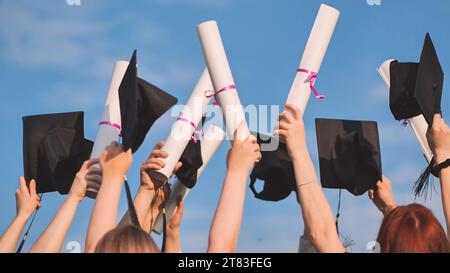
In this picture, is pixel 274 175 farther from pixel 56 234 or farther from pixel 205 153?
pixel 56 234

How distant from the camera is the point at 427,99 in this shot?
4.85 m

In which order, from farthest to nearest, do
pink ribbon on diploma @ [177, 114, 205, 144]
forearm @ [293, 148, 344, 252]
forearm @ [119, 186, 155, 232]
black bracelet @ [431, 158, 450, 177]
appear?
pink ribbon on diploma @ [177, 114, 205, 144] → forearm @ [119, 186, 155, 232] → black bracelet @ [431, 158, 450, 177] → forearm @ [293, 148, 344, 252]

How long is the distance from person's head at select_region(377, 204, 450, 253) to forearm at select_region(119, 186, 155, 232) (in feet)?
6.67

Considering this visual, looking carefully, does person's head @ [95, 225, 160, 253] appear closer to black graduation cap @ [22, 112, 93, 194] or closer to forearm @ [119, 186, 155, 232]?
forearm @ [119, 186, 155, 232]

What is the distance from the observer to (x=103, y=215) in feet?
12.2

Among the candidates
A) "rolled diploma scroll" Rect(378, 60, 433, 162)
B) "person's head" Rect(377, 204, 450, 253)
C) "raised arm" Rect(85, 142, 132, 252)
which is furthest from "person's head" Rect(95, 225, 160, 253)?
"rolled diploma scroll" Rect(378, 60, 433, 162)

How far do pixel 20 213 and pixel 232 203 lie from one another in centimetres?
196

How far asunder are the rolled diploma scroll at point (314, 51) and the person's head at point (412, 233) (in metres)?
1.50

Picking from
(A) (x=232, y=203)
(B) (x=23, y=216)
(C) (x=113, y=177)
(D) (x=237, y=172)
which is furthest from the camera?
(B) (x=23, y=216)

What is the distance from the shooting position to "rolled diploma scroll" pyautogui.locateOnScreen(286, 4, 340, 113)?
473 centimetres

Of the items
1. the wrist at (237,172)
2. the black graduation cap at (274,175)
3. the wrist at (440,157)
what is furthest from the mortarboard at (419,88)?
the wrist at (237,172)

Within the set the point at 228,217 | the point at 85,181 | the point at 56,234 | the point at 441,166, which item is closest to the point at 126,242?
the point at 228,217

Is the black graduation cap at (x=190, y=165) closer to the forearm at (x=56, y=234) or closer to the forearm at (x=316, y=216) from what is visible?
the forearm at (x=56, y=234)
